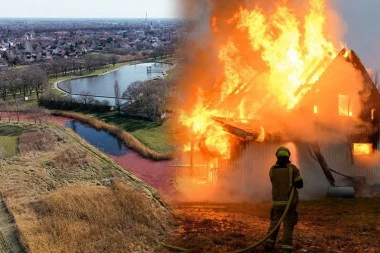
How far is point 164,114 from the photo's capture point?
1336 inches

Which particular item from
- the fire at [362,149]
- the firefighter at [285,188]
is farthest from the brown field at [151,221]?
the fire at [362,149]

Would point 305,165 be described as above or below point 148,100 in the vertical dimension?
below

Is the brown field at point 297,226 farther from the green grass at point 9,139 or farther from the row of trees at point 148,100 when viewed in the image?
the row of trees at point 148,100

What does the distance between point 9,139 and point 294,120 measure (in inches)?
792

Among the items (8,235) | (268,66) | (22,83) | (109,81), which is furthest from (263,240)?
(109,81)

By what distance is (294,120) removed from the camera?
47.3ft

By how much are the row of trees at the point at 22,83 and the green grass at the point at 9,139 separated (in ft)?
55.7

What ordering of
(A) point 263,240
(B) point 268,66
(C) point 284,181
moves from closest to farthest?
(C) point 284,181, (A) point 263,240, (B) point 268,66

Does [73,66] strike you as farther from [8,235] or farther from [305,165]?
[8,235]

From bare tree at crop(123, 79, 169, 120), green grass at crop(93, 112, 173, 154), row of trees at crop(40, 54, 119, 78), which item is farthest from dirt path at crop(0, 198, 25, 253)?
row of trees at crop(40, 54, 119, 78)

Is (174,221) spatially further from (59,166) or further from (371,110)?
(59,166)

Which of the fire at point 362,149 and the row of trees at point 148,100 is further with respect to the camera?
the row of trees at point 148,100

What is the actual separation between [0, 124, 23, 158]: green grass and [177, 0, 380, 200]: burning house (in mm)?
12719

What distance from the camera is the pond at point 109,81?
50234 mm
